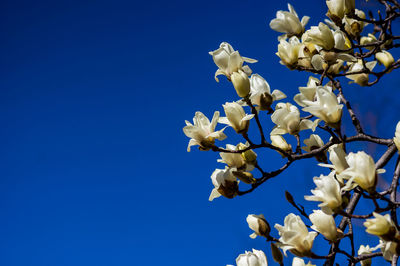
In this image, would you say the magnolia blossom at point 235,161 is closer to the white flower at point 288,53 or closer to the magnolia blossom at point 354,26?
the white flower at point 288,53

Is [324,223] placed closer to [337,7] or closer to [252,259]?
[252,259]

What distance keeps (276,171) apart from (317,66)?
0.26 meters

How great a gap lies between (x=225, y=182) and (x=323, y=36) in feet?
1.12

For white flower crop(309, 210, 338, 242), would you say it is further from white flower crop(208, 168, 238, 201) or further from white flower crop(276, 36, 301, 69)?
white flower crop(276, 36, 301, 69)

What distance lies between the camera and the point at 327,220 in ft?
2.19

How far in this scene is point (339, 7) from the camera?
0.89 m

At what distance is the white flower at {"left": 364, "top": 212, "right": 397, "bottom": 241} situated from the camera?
578 millimetres

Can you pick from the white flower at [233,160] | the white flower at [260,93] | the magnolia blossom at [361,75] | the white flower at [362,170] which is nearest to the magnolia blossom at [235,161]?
the white flower at [233,160]

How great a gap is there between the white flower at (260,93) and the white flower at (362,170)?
21 cm

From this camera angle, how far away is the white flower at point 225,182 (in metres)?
0.81

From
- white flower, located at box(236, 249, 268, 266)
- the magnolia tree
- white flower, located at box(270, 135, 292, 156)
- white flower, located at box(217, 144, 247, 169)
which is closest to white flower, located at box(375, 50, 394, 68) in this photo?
the magnolia tree

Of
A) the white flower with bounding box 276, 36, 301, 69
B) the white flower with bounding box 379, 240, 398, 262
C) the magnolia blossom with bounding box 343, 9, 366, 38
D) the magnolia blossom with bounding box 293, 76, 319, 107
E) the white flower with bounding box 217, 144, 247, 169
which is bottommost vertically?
the white flower with bounding box 379, 240, 398, 262

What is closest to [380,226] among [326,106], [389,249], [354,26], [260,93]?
[389,249]

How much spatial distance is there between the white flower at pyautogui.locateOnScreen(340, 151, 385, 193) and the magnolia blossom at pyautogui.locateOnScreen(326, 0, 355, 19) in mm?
395
